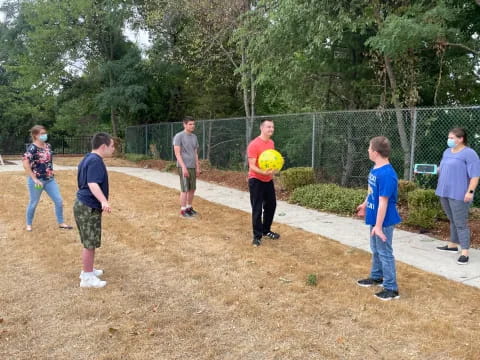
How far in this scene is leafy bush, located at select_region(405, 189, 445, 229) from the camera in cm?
693

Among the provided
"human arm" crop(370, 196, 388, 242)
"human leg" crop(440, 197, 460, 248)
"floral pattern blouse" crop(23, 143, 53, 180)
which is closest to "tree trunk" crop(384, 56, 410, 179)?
"human leg" crop(440, 197, 460, 248)

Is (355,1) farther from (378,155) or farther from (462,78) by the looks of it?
(378,155)

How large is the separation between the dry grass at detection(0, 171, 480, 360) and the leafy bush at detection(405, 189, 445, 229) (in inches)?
69.6

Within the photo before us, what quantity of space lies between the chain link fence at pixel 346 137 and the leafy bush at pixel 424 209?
186cm

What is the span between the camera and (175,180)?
13.7m

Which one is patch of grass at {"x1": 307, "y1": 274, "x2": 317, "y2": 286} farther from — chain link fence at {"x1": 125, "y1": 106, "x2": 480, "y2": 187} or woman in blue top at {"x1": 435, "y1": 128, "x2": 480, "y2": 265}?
chain link fence at {"x1": 125, "y1": 106, "x2": 480, "y2": 187}

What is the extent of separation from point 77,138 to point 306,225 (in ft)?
85.0

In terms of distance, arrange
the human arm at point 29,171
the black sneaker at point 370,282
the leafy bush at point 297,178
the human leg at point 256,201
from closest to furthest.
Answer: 1. the black sneaker at point 370,282
2. the human leg at point 256,201
3. the human arm at point 29,171
4. the leafy bush at point 297,178

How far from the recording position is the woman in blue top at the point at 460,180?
17.0ft

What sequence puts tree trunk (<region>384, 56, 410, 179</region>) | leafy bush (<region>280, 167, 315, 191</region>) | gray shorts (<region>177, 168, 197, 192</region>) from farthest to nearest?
1. leafy bush (<region>280, 167, 315, 191</region>)
2. tree trunk (<region>384, 56, 410, 179</region>)
3. gray shorts (<region>177, 168, 197, 192</region>)

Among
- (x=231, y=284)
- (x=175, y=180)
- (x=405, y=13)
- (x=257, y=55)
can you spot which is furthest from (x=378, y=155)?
(x=175, y=180)

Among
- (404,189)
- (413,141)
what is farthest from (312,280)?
(413,141)

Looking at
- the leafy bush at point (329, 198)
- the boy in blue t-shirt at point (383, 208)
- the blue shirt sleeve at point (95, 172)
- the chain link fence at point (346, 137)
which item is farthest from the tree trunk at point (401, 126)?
the blue shirt sleeve at point (95, 172)

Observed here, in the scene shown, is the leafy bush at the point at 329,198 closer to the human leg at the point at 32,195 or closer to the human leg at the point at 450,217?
the human leg at the point at 450,217
